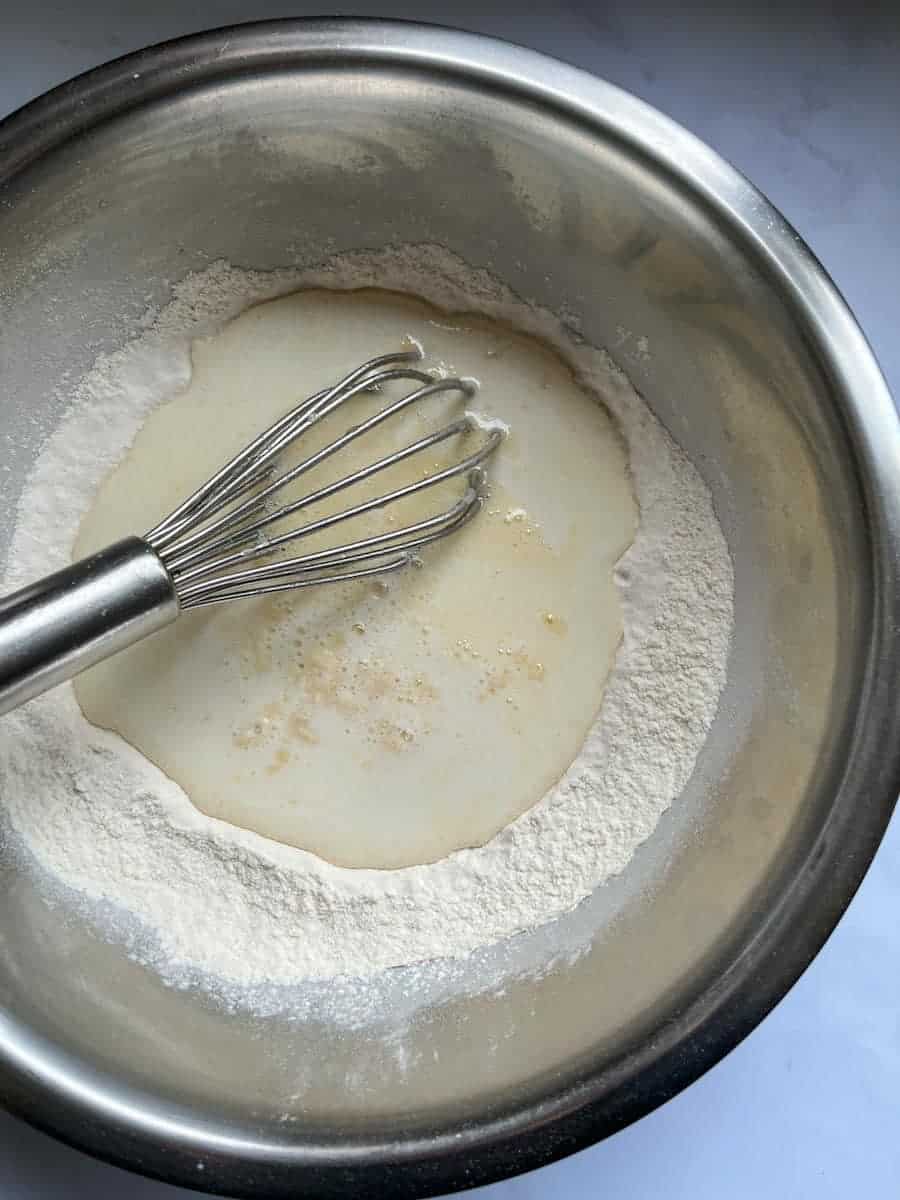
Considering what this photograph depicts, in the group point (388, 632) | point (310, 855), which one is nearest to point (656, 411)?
point (388, 632)

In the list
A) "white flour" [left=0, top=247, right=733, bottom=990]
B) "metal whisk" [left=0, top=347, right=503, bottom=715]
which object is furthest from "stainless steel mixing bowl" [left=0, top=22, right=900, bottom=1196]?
"metal whisk" [left=0, top=347, right=503, bottom=715]

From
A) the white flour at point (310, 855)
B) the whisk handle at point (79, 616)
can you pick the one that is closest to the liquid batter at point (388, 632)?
the white flour at point (310, 855)

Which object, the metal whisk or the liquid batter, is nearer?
the metal whisk

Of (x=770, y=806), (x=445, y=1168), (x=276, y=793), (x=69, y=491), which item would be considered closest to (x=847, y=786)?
(x=770, y=806)

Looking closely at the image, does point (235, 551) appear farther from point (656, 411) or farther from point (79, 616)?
point (656, 411)

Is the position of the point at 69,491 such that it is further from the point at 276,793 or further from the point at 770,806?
the point at 770,806

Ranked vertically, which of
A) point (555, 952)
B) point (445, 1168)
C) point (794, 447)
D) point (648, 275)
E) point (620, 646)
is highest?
point (648, 275)

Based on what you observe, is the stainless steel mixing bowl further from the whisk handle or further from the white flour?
the whisk handle
